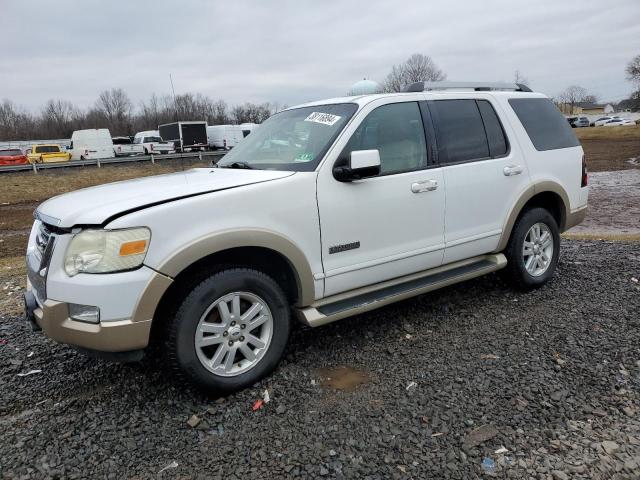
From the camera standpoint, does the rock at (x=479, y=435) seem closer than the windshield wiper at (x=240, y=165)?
Yes

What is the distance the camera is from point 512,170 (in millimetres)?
4367

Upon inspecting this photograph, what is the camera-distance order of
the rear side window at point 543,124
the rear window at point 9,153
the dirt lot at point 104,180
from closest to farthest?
1. the rear side window at point 543,124
2. the dirt lot at point 104,180
3. the rear window at point 9,153

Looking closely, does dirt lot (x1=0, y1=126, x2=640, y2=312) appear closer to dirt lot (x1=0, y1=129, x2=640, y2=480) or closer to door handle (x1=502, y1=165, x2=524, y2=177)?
dirt lot (x1=0, y1=129, x2=640, y2=480)

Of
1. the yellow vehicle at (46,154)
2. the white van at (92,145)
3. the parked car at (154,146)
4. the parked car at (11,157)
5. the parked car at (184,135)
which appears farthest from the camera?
the parked car at (154,146)

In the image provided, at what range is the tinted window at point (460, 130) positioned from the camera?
4035 millimetres

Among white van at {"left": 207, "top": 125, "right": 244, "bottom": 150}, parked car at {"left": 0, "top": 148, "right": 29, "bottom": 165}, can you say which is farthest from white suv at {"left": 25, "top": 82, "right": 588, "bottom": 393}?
white van at {"left": 207, "top": 125, "right": 244, "bottom": 150}

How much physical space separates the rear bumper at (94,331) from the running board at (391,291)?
3.54 feet

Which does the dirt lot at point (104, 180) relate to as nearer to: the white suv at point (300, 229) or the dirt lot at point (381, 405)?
the dirt lot at point (381, 405)

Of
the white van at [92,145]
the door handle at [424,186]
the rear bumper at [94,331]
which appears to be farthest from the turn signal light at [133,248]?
the white van at [92,145]

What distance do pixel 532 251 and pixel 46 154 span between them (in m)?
34.2

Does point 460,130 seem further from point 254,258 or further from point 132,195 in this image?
point 132,195

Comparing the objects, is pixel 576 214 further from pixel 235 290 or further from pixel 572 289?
pixel 235 290

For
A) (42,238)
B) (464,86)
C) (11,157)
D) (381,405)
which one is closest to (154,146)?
(11,157)

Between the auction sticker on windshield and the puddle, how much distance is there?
1.81 metres
